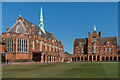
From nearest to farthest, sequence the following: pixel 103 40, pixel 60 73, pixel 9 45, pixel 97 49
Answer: pixel 60 73
pixel 9 45
pixel 97 49
pixel 103 40

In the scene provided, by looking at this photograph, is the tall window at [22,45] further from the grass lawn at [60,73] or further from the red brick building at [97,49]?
the red brick building at [97,49]

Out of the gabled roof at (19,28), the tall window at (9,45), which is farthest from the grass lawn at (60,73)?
the gabled roof at (19,28)

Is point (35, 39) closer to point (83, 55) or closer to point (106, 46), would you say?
point (83, 55)

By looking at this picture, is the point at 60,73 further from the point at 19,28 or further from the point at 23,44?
the point at 19,28

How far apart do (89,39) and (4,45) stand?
181 ft

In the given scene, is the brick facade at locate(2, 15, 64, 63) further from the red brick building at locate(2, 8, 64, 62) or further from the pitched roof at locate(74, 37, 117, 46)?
the pitched roof at locate(74, 37, 117, 46)

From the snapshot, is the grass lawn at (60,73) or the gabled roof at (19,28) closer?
the grass lawn at (60,73)

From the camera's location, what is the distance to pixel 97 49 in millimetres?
95875

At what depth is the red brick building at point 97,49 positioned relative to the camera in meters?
94.3

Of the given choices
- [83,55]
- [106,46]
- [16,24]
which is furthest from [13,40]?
[106,46]

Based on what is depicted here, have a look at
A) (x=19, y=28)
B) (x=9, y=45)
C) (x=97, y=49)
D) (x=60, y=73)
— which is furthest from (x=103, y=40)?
(x=60, y=73)

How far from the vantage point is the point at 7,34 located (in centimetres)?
5641

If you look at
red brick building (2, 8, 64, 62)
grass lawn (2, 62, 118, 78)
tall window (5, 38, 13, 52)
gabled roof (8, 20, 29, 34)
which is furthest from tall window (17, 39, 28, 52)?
grass lawn (2, 62, 118, 78)

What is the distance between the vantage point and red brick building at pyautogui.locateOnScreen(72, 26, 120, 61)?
94.3 m
